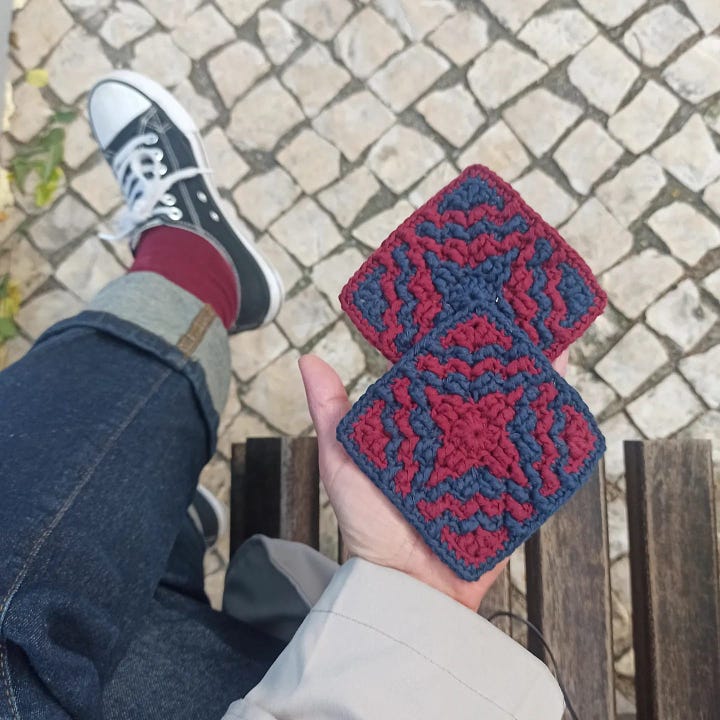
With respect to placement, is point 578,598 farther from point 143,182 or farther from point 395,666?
point 143,182

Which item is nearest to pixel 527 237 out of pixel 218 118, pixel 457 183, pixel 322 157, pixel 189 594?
pixel 457 183

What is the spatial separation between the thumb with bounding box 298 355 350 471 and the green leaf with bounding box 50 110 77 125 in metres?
1.25

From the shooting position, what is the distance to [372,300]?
3.12 feet

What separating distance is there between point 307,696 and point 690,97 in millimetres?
1599

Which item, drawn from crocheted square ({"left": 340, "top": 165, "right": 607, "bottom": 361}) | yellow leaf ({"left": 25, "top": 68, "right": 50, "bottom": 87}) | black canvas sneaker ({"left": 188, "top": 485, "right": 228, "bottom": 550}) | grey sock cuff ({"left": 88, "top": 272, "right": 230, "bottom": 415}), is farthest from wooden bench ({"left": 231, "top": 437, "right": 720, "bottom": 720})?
yellow leaf ({"left": 25, "top": 68, "right": 50, "bottom": 87})

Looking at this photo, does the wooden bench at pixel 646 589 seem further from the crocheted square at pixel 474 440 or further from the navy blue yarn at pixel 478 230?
the navy blue yarn at pixel 478 230

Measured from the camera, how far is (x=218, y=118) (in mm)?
1764

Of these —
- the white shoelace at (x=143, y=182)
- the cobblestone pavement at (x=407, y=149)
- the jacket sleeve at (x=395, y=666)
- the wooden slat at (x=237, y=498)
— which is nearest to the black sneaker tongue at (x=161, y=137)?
the white shoelace at (x=143, y=182)

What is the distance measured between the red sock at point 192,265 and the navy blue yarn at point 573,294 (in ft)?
2.27

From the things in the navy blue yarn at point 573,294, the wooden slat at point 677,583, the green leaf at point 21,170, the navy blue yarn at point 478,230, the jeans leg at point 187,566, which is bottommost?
the wooden slat at point 677,583

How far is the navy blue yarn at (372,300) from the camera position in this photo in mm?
948

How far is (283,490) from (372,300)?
449mm

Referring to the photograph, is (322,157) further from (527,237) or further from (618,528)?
(618,528)

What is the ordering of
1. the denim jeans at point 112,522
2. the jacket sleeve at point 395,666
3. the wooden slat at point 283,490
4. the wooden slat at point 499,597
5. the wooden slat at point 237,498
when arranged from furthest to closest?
the wooden slat at point 237,498
the wooden slat at point 283,490
the wooden slat at point 499,597
the denim jeans at point 112,522
the jacket sleeve at point 395,666
